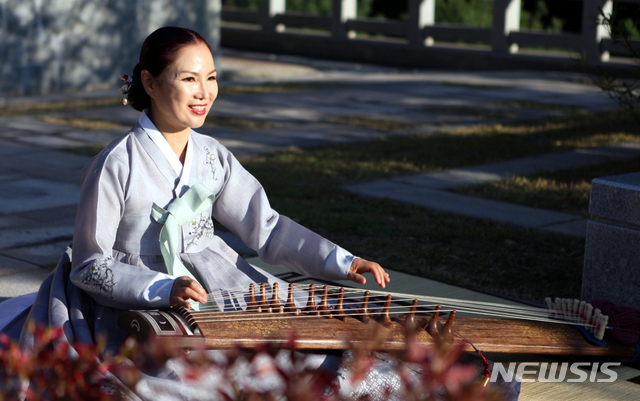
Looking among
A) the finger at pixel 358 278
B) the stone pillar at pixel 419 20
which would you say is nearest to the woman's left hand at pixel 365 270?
the finger at pixel 358 278

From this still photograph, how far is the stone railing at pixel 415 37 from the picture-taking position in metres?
16.6

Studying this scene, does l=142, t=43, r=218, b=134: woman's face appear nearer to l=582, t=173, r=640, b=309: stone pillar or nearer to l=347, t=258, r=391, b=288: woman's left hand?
l=347, t=258, r=391, b=288: woman's left hand

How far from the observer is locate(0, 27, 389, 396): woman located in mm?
2451

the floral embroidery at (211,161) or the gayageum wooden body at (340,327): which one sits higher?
the floral embroidery at (211,161)

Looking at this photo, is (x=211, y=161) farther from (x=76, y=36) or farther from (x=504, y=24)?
(x=504, y=24)

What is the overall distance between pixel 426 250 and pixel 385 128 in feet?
14.7

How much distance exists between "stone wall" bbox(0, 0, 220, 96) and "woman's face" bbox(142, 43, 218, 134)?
31.7 feet

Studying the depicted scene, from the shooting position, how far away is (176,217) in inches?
103

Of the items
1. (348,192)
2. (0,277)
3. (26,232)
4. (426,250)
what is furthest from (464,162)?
(0,277)

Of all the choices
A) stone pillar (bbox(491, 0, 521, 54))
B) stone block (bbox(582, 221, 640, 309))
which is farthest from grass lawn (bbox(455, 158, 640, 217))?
stone pillar (bbox(491, 0, 521, 54))

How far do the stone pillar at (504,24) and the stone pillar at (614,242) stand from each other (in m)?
14.4

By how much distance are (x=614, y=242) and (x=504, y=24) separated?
48.0 feet

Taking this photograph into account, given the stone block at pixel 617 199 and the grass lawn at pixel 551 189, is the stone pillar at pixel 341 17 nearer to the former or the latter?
the grass lawn at pixel 551 189

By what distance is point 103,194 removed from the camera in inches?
99.0
